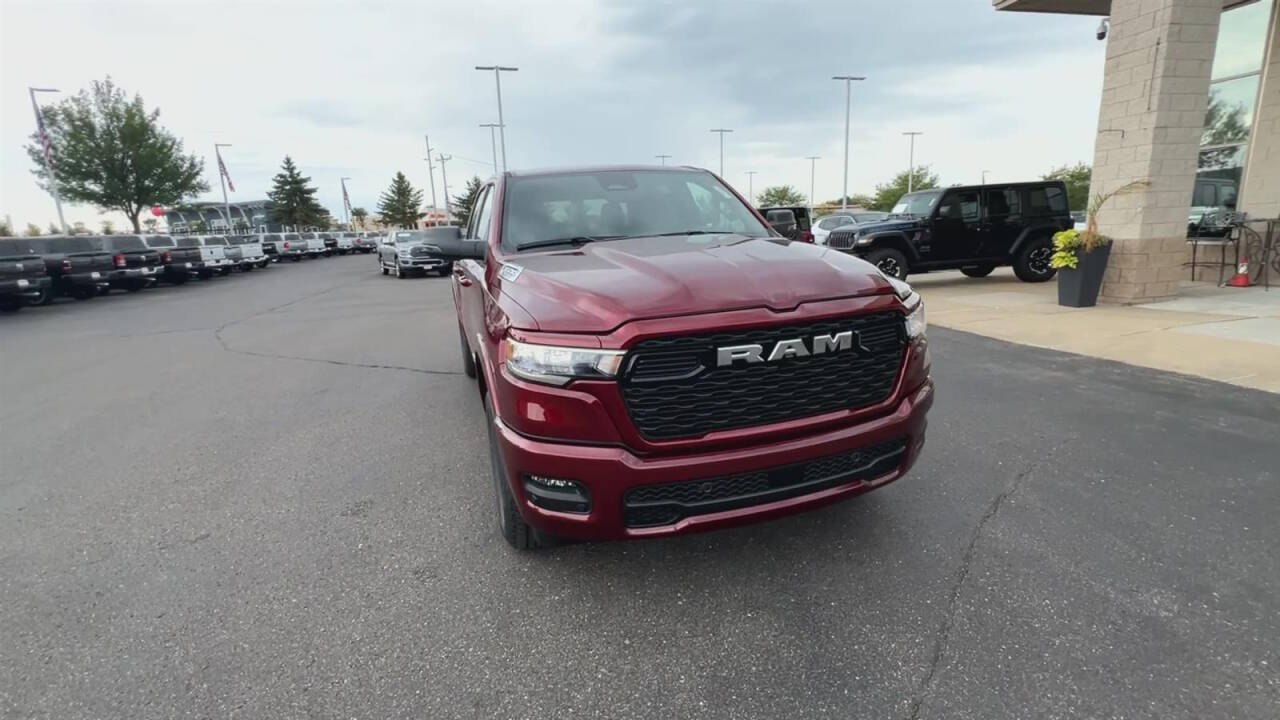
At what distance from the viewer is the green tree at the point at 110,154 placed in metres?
32.2

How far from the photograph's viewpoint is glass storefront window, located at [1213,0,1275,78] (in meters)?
10.5

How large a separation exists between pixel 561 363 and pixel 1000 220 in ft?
40.1

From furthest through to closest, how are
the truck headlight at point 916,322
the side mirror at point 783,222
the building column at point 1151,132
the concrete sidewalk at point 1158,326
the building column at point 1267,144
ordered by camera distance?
1. the building column at point 1267,144
2. the building column at point 1151,132
3. the concrete sidewalk at point 1158,326
4. the side mirror at point 783,222
5. the truck headlight at point 916,322

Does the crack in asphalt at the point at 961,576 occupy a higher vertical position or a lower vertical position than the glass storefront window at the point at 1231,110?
lower

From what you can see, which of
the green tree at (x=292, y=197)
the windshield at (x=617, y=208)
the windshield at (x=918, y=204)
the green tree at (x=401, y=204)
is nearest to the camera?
the windshield at (x=617, y=208)

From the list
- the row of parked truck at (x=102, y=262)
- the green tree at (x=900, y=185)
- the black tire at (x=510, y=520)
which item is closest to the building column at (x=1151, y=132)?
the black tire at (x=510, y=520)

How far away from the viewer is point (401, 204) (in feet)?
333

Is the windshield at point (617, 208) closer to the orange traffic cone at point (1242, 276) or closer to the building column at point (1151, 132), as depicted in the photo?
the building column at point (1151, 132)

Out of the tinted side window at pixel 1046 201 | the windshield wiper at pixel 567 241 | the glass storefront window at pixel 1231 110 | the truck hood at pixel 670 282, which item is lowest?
the truck hood at pixel 670 282

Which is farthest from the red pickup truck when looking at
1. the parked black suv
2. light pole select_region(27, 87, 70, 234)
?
light pole select_region(27, 87, 70, 234)

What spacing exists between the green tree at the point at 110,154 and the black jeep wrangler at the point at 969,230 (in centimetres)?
3875

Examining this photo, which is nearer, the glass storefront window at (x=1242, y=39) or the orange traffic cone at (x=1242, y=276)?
the orange traffic cone at (x=1242, y=276)

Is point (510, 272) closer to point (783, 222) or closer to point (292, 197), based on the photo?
point (783, 222)

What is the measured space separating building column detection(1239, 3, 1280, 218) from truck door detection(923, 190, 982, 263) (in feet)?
13.7
